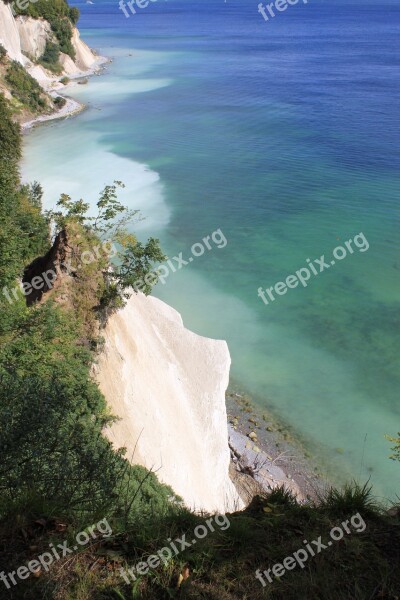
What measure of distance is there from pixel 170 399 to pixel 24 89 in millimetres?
45214

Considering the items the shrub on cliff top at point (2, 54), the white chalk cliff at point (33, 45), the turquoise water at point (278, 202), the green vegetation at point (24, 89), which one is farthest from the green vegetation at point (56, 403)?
the white chalk cliff at point (33, 45)

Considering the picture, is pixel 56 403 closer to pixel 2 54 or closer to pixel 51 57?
pixel 2 54

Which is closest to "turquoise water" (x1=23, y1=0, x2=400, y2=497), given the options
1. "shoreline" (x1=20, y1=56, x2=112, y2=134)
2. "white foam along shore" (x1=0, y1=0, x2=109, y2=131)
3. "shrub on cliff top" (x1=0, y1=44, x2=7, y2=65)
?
"shoreline" (x1=20, y1=56, x2=112, y2=134)

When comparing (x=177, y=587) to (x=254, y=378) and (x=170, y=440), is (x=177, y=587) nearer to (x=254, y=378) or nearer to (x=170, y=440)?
(x=170, y=440)

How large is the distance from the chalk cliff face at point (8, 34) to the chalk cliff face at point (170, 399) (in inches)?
1893

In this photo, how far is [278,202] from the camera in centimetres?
3494

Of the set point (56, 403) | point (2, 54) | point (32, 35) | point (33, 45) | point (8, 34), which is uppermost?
point (32, 35)

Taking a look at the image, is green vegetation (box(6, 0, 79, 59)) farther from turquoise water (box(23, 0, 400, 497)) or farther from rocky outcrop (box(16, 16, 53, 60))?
turquoise water (box(23, 0, 400, 497))

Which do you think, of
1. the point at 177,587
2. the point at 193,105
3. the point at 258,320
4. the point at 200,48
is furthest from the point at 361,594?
the point at 200,48

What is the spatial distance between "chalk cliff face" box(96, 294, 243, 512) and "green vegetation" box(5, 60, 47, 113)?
38.9 m

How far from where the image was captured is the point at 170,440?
12.7m

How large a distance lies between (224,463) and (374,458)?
631 centimetres

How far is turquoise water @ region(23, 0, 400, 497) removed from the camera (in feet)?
65.7

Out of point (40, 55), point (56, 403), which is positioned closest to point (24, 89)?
point (40, 55)
